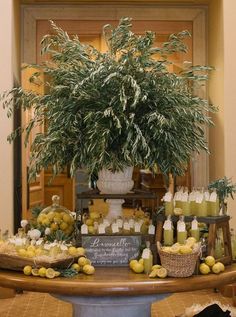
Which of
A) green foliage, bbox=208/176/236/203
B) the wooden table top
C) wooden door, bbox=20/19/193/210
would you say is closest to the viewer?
the wooden table top

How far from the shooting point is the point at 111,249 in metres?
2.65

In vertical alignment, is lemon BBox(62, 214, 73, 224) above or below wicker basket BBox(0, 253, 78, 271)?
above

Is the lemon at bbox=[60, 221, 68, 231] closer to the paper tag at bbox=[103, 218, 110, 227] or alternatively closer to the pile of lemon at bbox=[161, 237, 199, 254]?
the paper tag at bbox=[103, 218, 110, 227]

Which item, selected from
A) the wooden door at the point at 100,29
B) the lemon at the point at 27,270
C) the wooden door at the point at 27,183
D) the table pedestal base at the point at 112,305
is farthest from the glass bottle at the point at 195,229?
the wooden door at the point at 100,29

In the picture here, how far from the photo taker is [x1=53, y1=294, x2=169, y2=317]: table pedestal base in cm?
248

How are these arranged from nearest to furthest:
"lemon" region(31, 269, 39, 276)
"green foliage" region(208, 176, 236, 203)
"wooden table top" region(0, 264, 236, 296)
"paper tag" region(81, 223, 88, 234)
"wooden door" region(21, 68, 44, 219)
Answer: "wooden table top" region(0, 264, 236, 296)
"lemon" region(31, 269, 39, 276)
"paper tag" region(81, 223, 88, 234)
"green foliage" region(208, 176, 236, 203)
"wooden door" region(21, 68, 44, 219)

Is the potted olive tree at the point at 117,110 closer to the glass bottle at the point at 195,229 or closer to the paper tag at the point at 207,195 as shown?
the paper tag at the point at 207,195

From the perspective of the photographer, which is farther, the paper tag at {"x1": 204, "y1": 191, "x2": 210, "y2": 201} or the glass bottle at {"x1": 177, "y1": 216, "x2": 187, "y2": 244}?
the paper tag at {"x1": 204, "y1": 191, "x2": 210, "y2": 201}

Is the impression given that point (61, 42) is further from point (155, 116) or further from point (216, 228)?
point (216, 228)

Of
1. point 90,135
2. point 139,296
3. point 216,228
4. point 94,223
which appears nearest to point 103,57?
point 90,135

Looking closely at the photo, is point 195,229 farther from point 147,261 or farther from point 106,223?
point 106,223

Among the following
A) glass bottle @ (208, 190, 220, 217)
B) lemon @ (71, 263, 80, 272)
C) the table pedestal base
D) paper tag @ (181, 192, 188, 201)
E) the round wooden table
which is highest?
paper tag @ (181, 192, 188, 201)

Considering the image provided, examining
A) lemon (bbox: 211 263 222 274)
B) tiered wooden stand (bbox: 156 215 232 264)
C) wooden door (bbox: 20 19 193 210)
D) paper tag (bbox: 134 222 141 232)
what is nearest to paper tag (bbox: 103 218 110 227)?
paper tag (bbox: 134 222 141 232)

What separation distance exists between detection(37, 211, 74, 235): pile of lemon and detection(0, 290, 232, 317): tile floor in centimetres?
183
